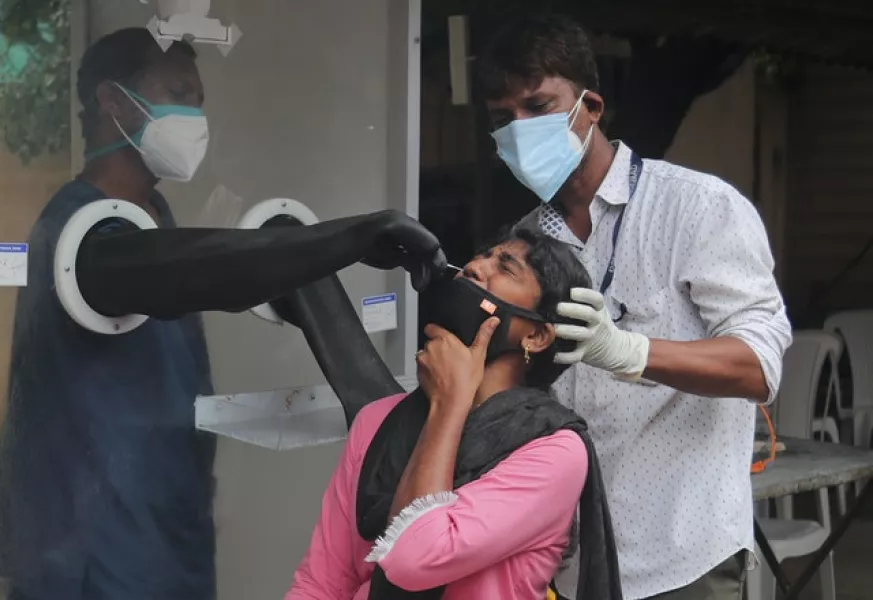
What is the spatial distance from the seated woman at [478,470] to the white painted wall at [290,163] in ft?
3.25

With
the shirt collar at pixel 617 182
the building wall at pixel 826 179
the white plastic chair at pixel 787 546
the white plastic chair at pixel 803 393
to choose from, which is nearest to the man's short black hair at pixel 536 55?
the shirt collar at pixel 617 182

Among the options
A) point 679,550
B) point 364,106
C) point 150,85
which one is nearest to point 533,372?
point 679,550

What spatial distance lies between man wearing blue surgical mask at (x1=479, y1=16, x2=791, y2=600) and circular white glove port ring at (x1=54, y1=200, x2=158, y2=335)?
87 centimetres

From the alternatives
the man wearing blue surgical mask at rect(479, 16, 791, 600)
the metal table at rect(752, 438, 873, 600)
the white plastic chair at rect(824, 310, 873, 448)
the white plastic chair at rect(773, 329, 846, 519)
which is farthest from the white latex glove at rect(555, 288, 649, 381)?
the white plastic chair at rect(824, 310, 873, 448)

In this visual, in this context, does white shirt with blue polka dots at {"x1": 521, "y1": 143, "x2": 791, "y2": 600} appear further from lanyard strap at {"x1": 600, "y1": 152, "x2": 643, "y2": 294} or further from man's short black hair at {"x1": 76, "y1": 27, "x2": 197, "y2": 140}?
Answer: man's short black hair at {"x1": 76, "y1": 27, "x2": 197, "y2": 140}

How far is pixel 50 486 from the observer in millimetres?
2281

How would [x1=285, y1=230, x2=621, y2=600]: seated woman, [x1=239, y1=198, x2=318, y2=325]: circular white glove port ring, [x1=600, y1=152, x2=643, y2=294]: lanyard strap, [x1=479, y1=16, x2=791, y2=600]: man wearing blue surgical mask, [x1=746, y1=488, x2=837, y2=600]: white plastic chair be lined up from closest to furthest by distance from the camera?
[x1=285, y1=230, x2=621, y2=600]: seated woman, [x1=479, y1=16, x2=791, y2=600]: man wearing blue surgical mask, [x1=600, y1=152, x2=643, y2=294]: lanyard strap, [x1=239, y1=198, x2=318, y2=325]: circular white glove port ring, [x1=746, y1=488, x2=837, y2=600]: white plastic chair

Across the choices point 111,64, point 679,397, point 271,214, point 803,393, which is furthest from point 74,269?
point 803,393

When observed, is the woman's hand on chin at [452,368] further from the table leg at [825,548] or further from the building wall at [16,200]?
the table leg at [825,548]

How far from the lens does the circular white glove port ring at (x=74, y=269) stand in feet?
7.29

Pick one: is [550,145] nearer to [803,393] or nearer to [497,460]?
[497,460]

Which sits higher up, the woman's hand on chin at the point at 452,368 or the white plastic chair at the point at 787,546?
the woman's hand on chin at the point at 452,368

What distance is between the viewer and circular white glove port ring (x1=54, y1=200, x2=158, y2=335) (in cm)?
222

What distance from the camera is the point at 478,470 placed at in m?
1.66
